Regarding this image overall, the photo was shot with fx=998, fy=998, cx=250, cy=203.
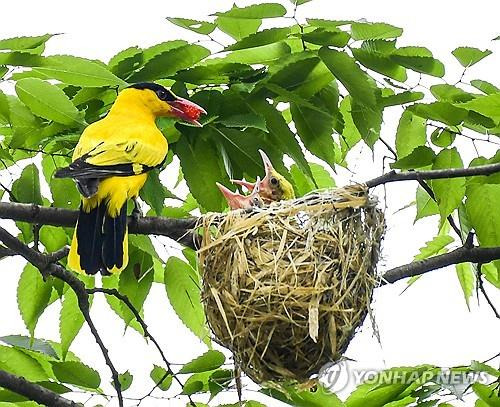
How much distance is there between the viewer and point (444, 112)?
110 inches

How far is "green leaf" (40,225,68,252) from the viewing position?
127 inches

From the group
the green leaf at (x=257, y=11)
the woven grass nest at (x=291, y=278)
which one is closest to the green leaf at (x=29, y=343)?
the woven grass nest at (x=291, y=278)

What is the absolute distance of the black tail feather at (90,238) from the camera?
2.95 meters

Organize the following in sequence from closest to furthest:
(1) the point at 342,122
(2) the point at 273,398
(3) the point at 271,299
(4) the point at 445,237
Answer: (3) the point at 271,299 < (2) the point at 273,398 < (1) the point at 342,122 < (4) the point at 445,237

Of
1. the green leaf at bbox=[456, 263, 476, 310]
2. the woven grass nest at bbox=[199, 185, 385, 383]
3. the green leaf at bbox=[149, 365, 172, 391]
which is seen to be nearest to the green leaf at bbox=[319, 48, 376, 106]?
the woven grass nest at bbox=[199, 185, 385, 383]

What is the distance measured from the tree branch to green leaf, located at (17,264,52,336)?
14.9 inches

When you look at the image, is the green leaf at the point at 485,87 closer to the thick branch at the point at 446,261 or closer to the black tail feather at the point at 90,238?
the thick branch at the point at 446,261

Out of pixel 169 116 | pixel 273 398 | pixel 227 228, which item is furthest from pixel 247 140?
pixel 273 398

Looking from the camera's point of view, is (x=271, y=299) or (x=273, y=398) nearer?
(x=271, y=299)

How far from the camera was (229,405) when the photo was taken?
2779 millimetres

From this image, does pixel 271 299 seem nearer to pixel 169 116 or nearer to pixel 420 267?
pixel 420 267

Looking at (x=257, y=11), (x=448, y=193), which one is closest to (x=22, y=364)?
(x=257, y=11)

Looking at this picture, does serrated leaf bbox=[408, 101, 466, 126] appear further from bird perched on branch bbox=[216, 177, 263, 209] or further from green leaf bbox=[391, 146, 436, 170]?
bird perched on branch bbox=[216, 177, 263, 209]

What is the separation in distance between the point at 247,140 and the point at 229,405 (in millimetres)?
767
